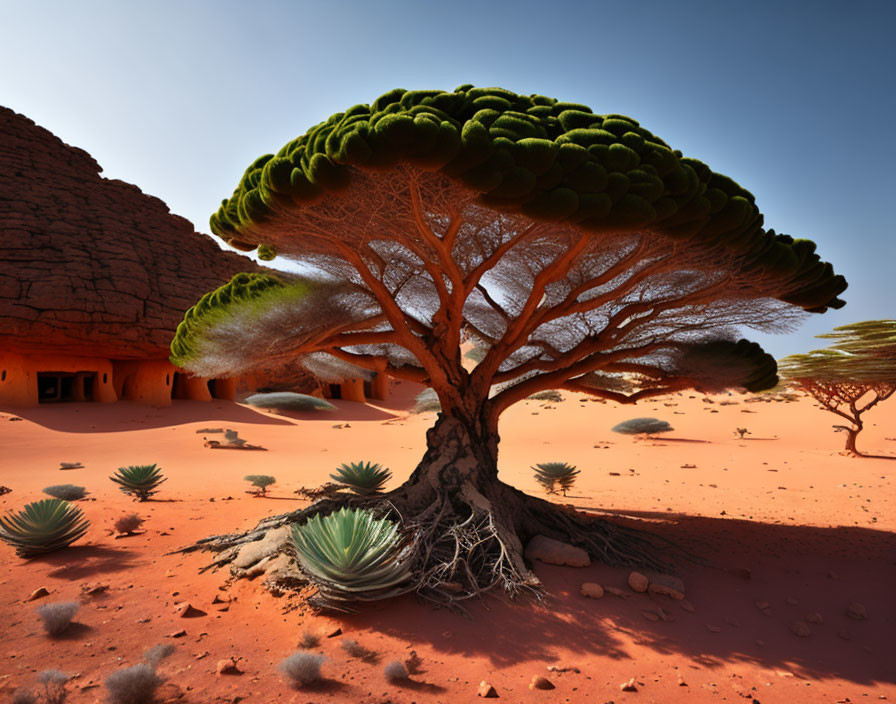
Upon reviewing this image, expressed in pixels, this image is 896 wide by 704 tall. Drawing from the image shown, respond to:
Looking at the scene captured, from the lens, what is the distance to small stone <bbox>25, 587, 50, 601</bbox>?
4746 mm

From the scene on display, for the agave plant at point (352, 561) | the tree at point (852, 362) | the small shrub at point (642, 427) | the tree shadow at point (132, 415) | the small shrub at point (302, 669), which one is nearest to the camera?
the small shrub at point (302, 669)

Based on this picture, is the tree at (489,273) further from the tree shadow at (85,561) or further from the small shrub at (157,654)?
the small shrub at (157,654)

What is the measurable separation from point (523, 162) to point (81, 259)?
2332cm

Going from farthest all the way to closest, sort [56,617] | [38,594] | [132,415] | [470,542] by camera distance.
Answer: [132,415]
[470,542]
[38,594]
[56,617]

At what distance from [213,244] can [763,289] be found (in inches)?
1106

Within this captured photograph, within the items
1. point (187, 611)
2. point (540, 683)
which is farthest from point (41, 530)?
point (540, 683)

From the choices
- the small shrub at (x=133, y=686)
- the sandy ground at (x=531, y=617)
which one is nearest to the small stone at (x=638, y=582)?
the sandy ground at (x=531, y=617)

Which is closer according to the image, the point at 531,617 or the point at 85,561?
the point at 531,617

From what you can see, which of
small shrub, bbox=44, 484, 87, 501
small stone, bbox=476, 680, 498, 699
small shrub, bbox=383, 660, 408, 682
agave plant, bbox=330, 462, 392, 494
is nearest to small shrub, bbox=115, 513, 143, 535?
small shrub, bbox=44, 484, 87, 501

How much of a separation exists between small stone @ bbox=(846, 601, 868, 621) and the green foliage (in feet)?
13.0

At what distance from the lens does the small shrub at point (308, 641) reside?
3947 mm

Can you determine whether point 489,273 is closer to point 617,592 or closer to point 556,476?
point 617,592

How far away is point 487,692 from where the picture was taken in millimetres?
3430

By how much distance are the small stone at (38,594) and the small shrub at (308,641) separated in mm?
2760
